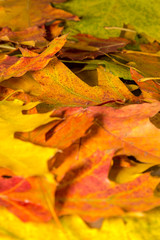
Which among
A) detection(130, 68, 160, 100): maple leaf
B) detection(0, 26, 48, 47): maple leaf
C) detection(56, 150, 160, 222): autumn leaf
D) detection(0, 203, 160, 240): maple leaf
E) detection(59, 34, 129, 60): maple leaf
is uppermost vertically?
detection(130, 68, 160, 100): maple leaf

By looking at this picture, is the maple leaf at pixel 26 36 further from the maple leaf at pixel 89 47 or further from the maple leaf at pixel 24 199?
the maple leaf at pixel 24 199

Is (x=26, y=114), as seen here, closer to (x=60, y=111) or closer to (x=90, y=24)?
(x=60, y=111)

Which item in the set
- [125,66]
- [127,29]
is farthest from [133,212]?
[127,29]

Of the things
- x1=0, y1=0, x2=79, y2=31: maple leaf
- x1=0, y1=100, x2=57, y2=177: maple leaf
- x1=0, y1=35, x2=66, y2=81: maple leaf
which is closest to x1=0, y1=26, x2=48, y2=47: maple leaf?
x1=0, y1=0, x2=79, y2=31: maple leaf

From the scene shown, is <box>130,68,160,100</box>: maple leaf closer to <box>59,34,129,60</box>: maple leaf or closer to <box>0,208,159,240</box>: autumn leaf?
<box>59,34,129,60</box>: maple leaf

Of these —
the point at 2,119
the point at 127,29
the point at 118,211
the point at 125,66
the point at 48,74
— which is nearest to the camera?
the point at 118,211

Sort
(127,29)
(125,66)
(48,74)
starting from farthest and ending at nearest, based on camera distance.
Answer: (127,29) < (125,66) < (48,74)
